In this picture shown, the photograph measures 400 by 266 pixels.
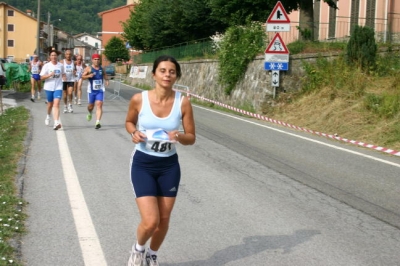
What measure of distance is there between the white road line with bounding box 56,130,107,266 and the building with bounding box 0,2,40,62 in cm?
11261

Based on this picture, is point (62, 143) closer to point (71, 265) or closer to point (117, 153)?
point (117, 153)

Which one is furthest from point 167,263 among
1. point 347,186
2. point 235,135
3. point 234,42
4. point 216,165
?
point 234,42

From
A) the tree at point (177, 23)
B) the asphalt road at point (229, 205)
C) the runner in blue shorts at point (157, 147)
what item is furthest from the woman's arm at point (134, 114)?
the tree at point (177, 23)

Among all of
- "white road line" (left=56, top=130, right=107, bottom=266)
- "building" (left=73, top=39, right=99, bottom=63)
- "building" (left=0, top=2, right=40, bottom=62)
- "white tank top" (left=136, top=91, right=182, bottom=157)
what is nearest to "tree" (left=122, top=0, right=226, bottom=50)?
"white road line" (left=56, top=130, right=107, bottom=266)

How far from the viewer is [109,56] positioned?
10125cm

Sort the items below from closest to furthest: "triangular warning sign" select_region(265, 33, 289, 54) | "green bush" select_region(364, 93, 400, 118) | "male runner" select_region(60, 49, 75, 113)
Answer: "green bush" select_region(364, 93, 400, 118) → "male runner" select_region(60, 49, 75, 113) → "triangular warning sign" select_region(265, 33, 289, 54)

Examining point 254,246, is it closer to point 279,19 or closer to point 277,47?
point 279,19

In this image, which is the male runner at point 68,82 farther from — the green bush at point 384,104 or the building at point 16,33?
the building at point 16,33

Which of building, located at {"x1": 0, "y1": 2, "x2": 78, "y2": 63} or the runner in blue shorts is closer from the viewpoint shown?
the runner in blue shorts

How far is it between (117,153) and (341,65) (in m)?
10.7

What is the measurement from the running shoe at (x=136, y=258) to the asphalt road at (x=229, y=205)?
31 cm

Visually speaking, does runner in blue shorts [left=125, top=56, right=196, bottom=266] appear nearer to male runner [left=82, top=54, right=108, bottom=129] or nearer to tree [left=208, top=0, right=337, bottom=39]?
male runner [left=82, top=54, right=108, bottom=129]

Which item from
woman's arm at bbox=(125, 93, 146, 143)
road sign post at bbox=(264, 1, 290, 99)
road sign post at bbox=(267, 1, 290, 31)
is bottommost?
woman's arm at bbox=(125, 93, 146, 143)

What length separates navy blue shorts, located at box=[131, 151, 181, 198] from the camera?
4879 mm
